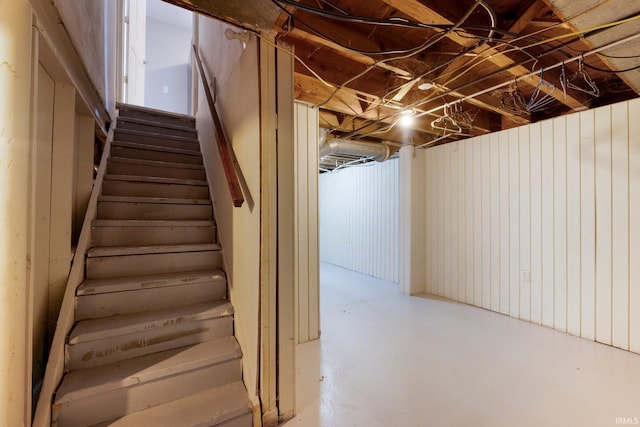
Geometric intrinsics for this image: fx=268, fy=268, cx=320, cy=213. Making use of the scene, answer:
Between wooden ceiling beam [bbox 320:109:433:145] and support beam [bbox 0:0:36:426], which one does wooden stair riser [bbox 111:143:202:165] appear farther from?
support beam [bbox 0:0:36:426]

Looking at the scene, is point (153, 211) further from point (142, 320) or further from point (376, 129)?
point (376, 129)

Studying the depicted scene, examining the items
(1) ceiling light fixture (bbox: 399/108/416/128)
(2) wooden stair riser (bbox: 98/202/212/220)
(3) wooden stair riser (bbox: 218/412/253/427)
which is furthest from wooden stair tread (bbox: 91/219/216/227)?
(1) ceiling light fixture (bbox: 399/108/416/128)

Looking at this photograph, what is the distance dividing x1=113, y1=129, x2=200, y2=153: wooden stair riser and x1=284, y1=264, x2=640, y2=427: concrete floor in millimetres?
2586

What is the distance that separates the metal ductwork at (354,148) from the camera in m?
3.46

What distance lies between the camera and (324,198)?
6.07m

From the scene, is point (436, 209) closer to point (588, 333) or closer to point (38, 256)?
point (588, 333)

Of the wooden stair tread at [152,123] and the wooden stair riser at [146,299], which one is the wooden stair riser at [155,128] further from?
the wooden stair riser at [146,299]

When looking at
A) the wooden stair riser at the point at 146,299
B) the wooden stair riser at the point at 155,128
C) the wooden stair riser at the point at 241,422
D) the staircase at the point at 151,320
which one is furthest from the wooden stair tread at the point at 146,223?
the wooden stair riser at the point at 155,128

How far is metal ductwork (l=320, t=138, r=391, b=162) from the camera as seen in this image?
11.3 feet

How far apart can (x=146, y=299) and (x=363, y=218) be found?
3845 millimetres

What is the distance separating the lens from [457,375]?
1877mm

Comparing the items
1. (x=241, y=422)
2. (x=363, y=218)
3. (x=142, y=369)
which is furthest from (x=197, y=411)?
(x=363, y=218)

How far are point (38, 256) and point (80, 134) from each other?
1.05 metres

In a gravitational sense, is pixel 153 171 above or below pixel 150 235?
above
